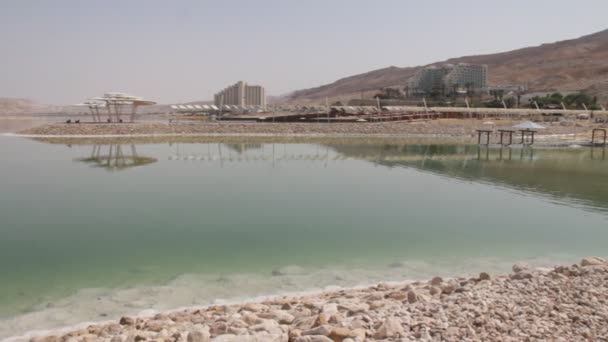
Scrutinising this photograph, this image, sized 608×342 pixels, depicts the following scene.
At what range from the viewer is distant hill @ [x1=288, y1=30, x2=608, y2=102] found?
94688 millimetres

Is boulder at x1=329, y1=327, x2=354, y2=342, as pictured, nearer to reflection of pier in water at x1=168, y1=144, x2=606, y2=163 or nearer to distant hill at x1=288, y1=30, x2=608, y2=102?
reflection of pier in water at x1=168, y1=144, x2=606, y2=163

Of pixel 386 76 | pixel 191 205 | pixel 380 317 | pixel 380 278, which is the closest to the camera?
pixel 380 317

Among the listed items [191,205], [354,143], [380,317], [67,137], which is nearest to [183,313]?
[380,317]

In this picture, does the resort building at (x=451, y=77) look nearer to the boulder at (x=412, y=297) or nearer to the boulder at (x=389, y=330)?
the boulder at (x=412, y=297)

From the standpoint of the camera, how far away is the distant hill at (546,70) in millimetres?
94688

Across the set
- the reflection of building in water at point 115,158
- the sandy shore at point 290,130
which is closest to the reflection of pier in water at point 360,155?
the reflection of building in water at point 115,158

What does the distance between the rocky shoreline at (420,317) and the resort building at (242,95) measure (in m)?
64.8

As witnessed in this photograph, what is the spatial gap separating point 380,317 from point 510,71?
139 metres

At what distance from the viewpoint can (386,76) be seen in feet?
597

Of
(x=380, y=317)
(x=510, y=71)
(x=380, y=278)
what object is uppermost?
(x=510, y=71)

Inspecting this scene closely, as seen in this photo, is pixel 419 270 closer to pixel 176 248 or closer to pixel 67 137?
pixel 176 248

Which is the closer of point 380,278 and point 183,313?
point 183,313

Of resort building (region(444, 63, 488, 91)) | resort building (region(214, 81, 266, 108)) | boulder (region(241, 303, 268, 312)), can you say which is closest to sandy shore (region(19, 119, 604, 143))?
boulder (region(241, 303, 268, 312))

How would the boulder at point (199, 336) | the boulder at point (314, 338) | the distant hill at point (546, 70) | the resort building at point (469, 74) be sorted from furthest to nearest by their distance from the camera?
the resort building at point (469, 74)
the distant hill at point (546, 70)
the boulder at point (199, 336)
the boulder at point (314, 338)
